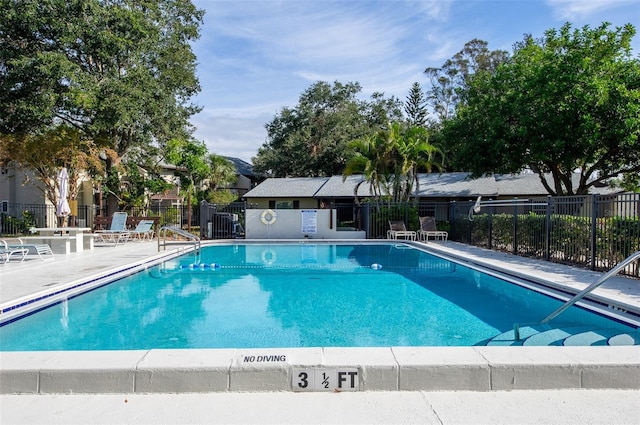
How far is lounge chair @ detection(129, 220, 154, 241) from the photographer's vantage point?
17484 millimetres

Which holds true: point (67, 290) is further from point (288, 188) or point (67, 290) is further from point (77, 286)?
point (288, 188)

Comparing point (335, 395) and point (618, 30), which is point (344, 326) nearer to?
point (335, 395)

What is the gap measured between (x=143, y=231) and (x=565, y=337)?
15925 millimetres

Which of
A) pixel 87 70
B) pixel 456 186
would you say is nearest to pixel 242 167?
pixel 456 186

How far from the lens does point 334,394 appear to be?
3.47 meters

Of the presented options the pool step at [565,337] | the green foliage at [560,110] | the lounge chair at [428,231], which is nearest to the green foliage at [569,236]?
the lounge chair at [428,231]

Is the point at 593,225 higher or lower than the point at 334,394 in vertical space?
higher

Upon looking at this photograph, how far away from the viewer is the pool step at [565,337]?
525cm

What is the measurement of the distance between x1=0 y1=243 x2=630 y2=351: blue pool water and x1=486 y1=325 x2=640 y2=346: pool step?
1.05 feet

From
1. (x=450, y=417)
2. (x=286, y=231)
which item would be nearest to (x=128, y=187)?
(x=286, y=231)

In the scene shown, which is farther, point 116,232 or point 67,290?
point 116,232

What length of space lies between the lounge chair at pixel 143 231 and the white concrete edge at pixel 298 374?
47.3 feet

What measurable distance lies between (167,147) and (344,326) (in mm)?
21327

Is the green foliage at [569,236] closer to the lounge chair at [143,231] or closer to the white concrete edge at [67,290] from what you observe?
the white concrete edge at [67,290]
